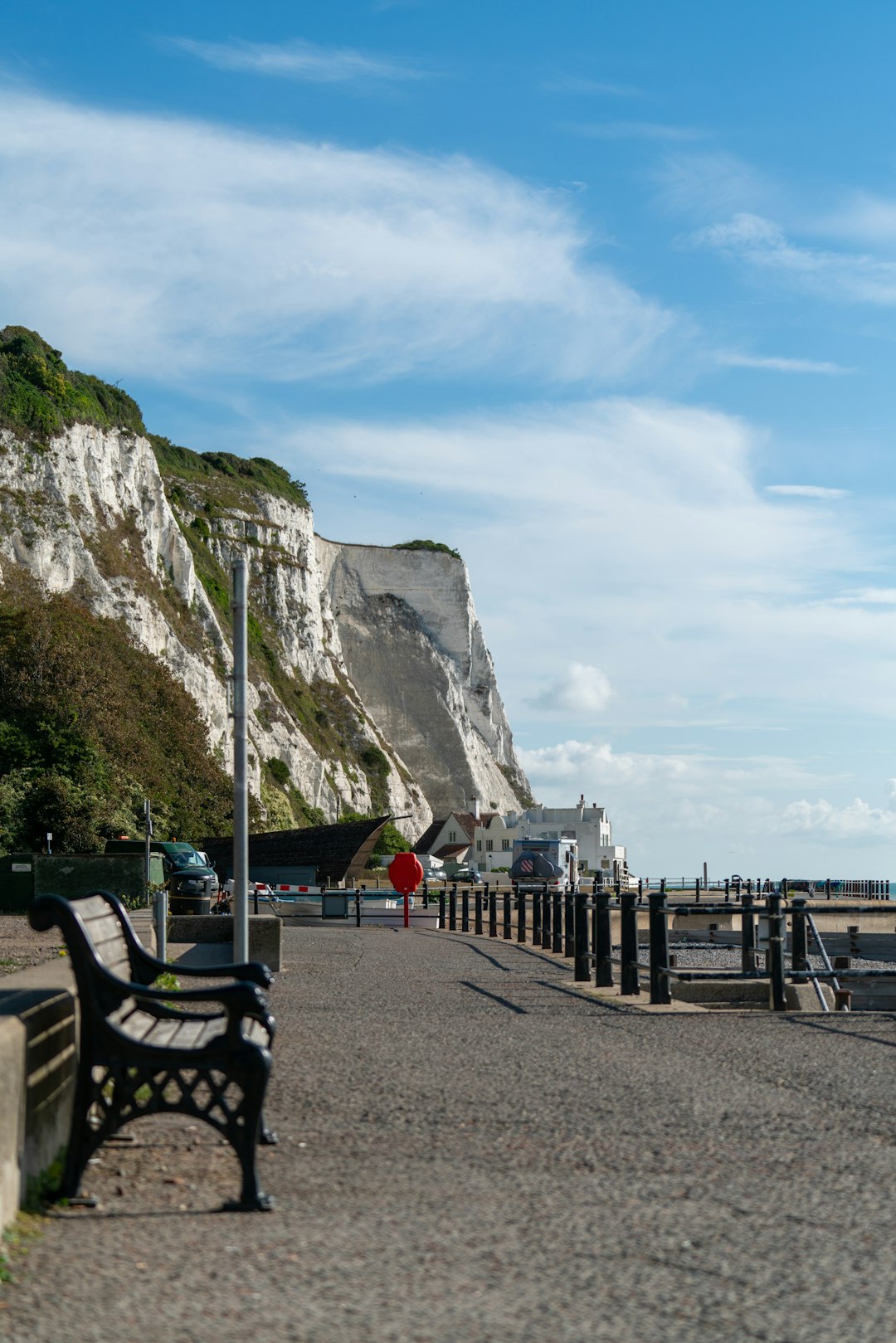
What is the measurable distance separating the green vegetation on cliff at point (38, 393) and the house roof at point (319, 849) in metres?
26.3

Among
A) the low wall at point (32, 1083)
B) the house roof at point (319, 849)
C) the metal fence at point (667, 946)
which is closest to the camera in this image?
the low wall at point (32, 1083)

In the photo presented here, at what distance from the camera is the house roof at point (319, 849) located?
51.8 m

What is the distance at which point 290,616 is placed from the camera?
103125mm

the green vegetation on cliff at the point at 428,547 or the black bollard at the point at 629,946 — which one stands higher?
the green vegetation on cliff at the point at 428,547

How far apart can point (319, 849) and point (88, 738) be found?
10218 mm

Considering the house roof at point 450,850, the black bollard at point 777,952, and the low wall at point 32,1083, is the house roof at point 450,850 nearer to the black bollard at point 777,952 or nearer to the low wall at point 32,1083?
the black bollard at point 777,952

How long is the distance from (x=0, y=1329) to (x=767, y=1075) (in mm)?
5377

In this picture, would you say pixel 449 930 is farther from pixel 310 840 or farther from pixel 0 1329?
pixel 0 1329

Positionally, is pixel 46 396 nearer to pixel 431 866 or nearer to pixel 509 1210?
pixel 431 866

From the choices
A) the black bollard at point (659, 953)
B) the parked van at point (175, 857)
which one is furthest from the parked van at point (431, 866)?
the black bollard at point (659, 953)

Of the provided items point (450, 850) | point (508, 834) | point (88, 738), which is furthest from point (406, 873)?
point (508, 834)

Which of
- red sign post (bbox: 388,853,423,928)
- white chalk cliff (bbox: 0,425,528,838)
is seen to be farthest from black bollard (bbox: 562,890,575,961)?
white chalk cliff (bbox: 0,425,528,838)

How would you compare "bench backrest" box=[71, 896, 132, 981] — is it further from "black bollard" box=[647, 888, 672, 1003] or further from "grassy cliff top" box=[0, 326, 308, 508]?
"grassy cliff top" box=[0, 326, 308, 508]

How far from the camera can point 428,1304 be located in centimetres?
409
